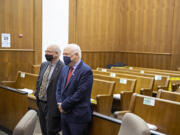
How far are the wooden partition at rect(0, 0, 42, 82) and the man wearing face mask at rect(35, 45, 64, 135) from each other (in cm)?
298

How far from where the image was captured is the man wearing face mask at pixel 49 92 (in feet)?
9.46

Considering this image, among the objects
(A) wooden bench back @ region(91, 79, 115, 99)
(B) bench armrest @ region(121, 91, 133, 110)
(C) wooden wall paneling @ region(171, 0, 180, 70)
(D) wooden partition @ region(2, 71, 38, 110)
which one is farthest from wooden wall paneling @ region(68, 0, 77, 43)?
(B) bench armrest @ region(121, 91, 133, 110)

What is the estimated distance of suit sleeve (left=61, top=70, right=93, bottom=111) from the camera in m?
2.45

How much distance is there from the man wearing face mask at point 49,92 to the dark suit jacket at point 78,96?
1.19 feet

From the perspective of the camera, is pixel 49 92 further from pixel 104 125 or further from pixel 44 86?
pixel 104 125

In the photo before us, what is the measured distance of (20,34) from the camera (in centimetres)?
600

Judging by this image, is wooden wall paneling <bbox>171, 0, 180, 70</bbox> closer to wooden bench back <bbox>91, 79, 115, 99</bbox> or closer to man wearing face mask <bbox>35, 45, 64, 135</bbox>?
wooden bench back <bbox>91, 79, 115, 99</bbox>

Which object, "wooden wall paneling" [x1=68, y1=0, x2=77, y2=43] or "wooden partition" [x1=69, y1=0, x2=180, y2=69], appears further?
"wooden partition" [x1=69, y1=0, x2=180, y2=69]

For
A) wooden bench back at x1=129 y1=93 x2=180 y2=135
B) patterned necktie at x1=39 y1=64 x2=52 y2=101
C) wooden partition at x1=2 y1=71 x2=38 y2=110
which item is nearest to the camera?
wooden bench back at x1=129 y1=93 x2=180 y2=135

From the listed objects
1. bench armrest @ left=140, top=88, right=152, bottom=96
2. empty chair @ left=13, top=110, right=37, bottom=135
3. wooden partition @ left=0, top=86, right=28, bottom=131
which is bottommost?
wooden partition @ left=0, top=86, right=28, bottom=131

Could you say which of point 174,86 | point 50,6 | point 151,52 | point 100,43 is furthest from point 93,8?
point 174,86

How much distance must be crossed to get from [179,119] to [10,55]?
14.5 ft

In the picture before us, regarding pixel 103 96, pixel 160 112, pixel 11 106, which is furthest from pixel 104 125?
pixel 11 106

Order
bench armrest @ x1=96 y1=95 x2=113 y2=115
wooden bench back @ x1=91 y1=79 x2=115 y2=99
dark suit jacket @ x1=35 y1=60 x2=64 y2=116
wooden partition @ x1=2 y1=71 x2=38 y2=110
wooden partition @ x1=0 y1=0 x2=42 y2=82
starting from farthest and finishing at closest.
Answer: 1. wooden partition @ x1=0 y1=0 x2=42 y2=82
2. wooden partition @ x1=2 y1=71 x2=38 y2=110
3. wooden bench back @ x1=91 y1=79 x2=115 y2=99
4. bench armrest @ x1=96 y1=95 x2=113 y2=115
5. dark suit jacket @ x1=35 y1=60 x2=64 y2=116
